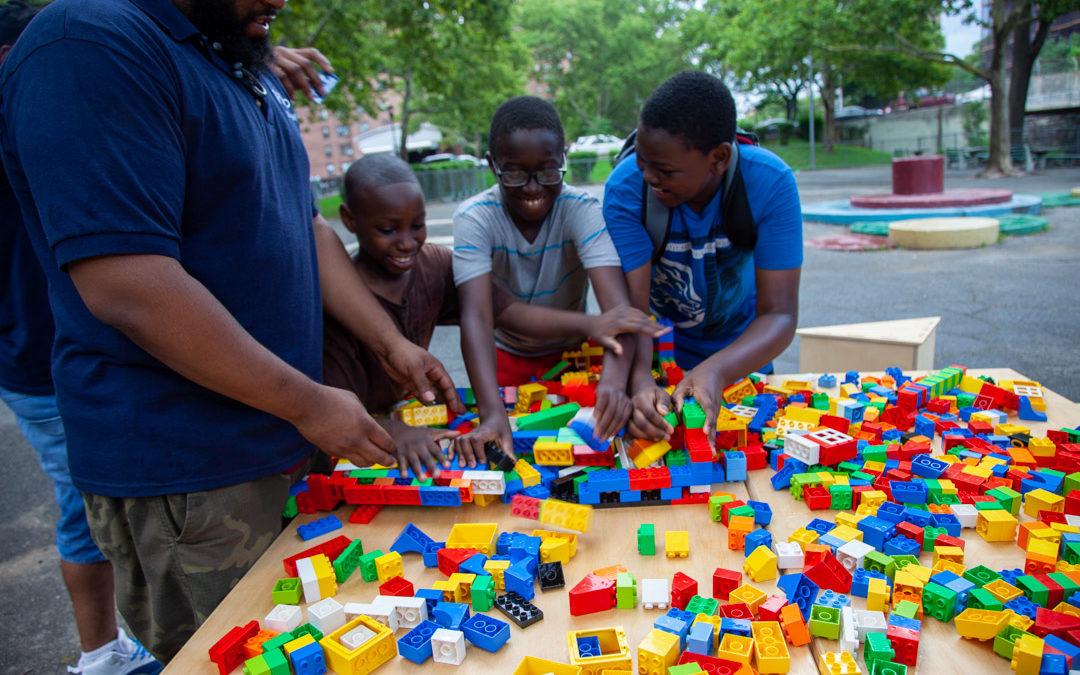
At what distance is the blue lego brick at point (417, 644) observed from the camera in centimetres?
138

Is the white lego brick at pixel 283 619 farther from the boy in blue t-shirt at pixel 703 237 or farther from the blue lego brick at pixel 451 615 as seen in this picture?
the boy in blue t-shirt at pixel 703 237

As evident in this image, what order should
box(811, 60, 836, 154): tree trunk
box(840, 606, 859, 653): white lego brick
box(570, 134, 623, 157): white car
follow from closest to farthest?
box(840, 606, 859, 653): white lego brick → box(811, 60, 836, 154): tree trunk → box(570, 134, 623, 157): white car

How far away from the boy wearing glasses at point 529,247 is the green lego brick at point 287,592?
0.85 meters

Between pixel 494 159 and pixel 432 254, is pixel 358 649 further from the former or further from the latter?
pixel 494 159

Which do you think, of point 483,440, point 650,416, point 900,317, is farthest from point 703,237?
point 900,317

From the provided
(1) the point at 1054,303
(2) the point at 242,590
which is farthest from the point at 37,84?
(1) the point at 1054,303

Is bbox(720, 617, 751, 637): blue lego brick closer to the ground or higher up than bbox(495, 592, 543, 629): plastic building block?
closer to the ground

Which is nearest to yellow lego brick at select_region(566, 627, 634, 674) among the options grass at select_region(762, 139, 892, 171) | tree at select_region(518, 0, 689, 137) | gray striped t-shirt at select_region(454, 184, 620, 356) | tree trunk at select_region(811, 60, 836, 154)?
gray striped t-shirt at select_region(454, 184, 620, 356)

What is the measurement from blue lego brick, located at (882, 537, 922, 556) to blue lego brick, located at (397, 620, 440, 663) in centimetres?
108

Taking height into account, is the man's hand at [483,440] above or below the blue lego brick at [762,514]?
above

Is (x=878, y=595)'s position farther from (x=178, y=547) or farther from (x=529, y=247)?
(x=529, y=247)

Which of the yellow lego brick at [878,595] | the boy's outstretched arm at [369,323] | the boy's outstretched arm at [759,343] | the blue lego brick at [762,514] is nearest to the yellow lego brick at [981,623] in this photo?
the yellow lego brick at [878,595]

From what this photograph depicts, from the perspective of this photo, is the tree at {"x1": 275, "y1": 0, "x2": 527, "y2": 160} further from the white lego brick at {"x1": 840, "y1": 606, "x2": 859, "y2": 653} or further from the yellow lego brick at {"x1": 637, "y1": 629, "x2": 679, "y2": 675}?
the white lego brick at {"x1": 840, "y1": 606, "x2": 859, "y2": 653}

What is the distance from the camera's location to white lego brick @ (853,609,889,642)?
1.34 meters
